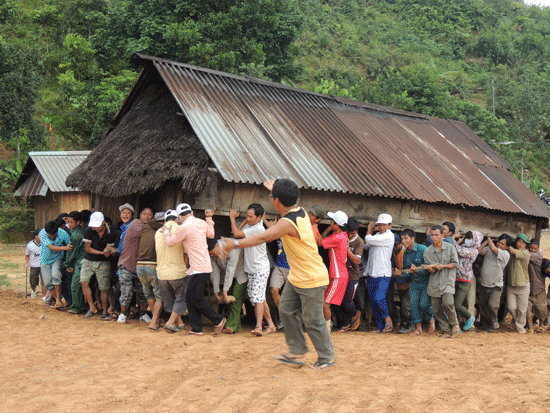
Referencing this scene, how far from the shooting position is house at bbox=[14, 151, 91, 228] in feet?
57.0

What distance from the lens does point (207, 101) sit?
9.07 meters

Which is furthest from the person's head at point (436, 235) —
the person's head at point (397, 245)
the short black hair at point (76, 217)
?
the short black hair at point (76, 217)

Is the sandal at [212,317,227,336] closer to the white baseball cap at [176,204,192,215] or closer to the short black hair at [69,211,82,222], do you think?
the white baseball cap at [176,204,192,215]

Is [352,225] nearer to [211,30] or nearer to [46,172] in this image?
[46,172]

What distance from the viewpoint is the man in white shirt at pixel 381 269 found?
8109 mm

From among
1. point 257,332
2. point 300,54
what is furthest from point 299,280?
point 300,54

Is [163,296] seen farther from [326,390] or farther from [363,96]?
[363,96]

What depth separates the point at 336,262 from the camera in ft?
24.5

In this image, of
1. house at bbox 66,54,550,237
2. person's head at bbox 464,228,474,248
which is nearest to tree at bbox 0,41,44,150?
house at bbox 66,54,550,237

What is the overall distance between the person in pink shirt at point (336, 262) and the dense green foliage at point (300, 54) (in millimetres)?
13365

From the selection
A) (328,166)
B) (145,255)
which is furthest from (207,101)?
(145,255)

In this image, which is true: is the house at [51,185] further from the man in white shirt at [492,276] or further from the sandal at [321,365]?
the sandal at [321,365]

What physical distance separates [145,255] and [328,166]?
11.5 feet

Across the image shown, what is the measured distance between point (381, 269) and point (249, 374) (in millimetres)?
3516
